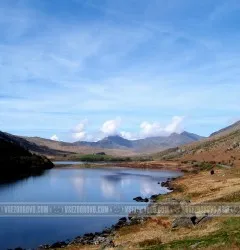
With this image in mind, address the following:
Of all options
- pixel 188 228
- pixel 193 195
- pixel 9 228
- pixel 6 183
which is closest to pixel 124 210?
pixel 193 195

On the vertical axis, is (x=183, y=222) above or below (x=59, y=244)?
above

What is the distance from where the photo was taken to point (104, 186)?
126312 millimetres

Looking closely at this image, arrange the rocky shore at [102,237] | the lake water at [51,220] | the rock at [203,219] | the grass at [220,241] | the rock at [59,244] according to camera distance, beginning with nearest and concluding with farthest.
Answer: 1. the grass at [220,241]
2. the rock at [203,219]
3. the rocky shore at [102,237]
4. the rock at [59,244]
5. the lake water at [51,220]

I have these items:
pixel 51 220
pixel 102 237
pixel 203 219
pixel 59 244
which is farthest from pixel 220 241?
pixel 51 220

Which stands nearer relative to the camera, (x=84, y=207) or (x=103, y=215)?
(x=103, y=215)

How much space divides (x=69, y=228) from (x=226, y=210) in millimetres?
27463

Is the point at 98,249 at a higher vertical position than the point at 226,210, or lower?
lower

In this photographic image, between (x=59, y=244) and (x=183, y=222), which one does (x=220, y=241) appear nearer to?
(x=183, y=222)

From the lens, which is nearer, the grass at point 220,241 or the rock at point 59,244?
the grass at point 220,241

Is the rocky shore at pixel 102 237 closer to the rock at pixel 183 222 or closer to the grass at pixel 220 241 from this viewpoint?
the rock at pixel 183 222

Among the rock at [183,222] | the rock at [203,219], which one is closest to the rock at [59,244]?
the rock at [183,222]

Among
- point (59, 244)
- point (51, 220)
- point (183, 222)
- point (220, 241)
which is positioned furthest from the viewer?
point (51, 220)

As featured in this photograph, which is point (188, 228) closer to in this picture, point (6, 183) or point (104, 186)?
point (104, 186)

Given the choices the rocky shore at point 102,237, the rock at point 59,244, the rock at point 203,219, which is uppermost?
the rock at point 203,219
